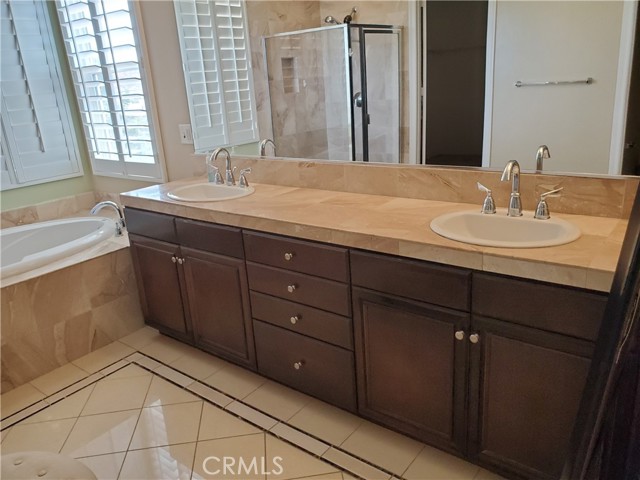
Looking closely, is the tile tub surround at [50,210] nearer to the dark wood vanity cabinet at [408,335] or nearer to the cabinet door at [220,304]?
the dark wood vanity cabinet at [408,335]

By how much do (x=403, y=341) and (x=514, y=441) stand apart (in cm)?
46

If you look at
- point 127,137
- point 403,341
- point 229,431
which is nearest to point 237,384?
point 229,431

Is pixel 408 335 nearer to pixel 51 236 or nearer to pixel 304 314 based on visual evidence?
pixel 304 314

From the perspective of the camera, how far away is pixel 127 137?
3279 millimetres

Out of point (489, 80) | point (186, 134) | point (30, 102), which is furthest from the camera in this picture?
point (30, 102)

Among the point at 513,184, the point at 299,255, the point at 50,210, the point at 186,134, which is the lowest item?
the point at 50,210

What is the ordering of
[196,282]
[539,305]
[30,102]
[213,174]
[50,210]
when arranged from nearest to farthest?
1. [539,305]
2. [196,282]
3. [213,174]
4. [30,102]
5. [50,210]

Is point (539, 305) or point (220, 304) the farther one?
point (220, 304)

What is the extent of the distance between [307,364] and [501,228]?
3.08ft

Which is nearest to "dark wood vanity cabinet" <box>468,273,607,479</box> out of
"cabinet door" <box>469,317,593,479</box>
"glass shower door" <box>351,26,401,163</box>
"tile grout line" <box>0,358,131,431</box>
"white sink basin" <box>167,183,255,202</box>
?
"cabinet door" <box>469,317,593,479</box>

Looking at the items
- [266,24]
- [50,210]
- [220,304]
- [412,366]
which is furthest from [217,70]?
[412,366]

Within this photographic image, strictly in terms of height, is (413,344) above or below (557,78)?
below

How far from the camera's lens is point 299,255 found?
1.91 metres

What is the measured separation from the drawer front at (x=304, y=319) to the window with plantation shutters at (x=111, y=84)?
58.7 inches
